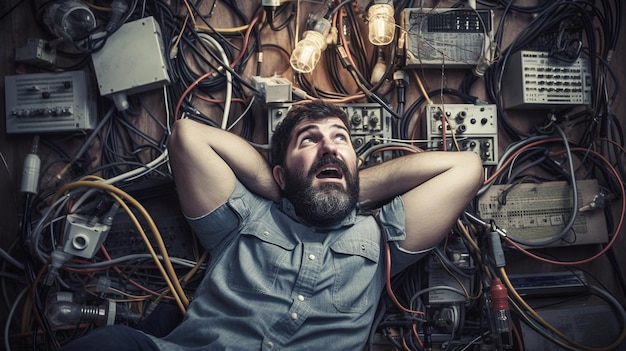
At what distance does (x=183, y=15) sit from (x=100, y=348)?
55.6 inches

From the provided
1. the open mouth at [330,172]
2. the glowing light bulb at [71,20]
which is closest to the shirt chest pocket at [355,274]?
the open mouth at [330,172]

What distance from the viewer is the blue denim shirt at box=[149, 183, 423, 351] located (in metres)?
1.46

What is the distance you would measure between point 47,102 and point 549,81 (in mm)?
2132

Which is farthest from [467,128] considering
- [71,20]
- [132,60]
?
[71,20]

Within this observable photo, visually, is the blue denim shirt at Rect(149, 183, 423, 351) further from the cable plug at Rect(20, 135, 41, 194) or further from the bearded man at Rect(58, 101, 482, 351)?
the cable plug at Rect(20, 135, 41, 194)

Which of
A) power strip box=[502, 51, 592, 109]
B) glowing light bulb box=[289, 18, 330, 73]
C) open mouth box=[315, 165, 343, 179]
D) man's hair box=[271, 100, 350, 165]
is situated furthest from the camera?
power strip box=[502, 51, 592, 109]

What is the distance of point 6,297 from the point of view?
1.83 metres

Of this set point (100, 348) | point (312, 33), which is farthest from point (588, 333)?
point (100, 348)

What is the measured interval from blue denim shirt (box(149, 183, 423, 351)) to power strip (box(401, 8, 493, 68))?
0.72 m

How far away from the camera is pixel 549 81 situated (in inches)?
75.9

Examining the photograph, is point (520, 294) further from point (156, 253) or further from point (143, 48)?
point (143, 48)

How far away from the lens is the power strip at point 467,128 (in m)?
1.91

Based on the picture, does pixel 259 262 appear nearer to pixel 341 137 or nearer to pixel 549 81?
pixel 341 137

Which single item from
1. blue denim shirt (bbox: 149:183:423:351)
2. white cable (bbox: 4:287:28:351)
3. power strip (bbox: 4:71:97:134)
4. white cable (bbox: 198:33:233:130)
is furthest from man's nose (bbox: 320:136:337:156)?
white cable (bbox: 4:287:28:351)
